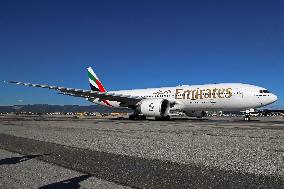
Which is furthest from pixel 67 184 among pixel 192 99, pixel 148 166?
pixel 192 99

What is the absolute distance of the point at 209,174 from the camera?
652cm

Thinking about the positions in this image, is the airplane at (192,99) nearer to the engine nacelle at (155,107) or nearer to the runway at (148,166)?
the engine nacelle at (155,107)

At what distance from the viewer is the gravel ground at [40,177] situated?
18.5 ft

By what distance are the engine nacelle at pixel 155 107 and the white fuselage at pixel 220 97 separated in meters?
1.22

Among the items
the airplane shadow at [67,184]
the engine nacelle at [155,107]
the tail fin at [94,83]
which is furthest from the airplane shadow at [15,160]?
the tail fin at [94,83]

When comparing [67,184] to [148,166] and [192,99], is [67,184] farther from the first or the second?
[192,99]

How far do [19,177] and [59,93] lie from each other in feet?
110

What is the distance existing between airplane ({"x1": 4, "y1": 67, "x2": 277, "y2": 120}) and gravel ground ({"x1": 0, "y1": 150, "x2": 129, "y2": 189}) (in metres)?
25.9

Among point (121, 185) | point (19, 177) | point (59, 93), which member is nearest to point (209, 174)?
point (121, 185)

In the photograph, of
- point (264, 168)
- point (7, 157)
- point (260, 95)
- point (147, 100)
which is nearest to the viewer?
point (264, 168)

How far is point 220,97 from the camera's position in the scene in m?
32.2

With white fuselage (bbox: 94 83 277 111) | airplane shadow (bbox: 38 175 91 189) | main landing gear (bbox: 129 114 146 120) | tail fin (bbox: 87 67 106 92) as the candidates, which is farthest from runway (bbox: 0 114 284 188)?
tail fin (bbox: 87 67 106 92)

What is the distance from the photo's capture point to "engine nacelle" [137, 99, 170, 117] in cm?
3331

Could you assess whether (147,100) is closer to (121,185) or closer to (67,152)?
(67,152)
